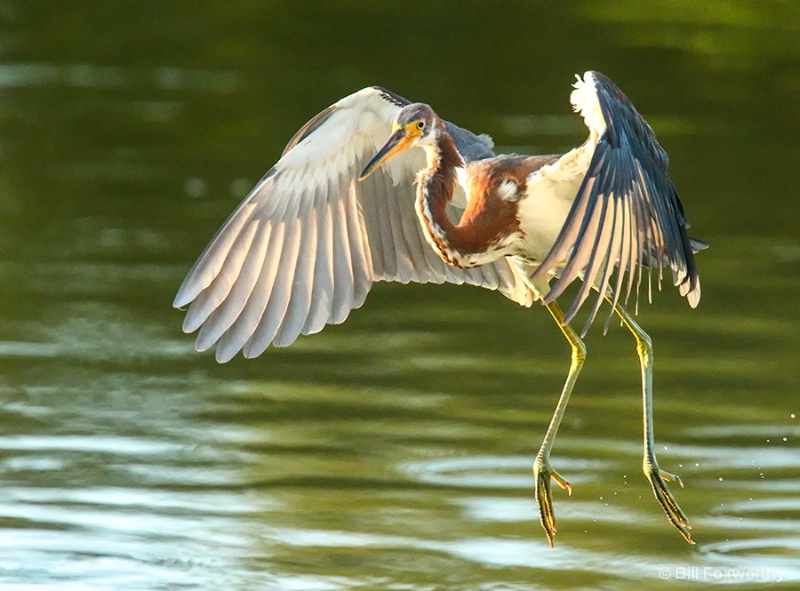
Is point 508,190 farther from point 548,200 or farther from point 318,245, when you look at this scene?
point 318,245

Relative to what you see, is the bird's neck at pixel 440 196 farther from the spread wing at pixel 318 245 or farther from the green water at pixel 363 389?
the green water at pixel 363 389

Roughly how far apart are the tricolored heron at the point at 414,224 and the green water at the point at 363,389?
1.06 m

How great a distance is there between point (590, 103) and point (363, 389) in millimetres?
4153

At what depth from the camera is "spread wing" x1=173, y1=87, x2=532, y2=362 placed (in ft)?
26.0

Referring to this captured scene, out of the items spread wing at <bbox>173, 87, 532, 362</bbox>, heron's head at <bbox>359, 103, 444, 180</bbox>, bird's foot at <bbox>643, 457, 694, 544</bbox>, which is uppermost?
heron's head at <bbox>359, 103, 444, 180</bbox>

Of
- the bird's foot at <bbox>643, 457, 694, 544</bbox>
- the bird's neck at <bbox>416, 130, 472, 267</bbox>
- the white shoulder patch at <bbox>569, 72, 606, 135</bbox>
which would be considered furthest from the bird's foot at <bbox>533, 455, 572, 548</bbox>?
the white shoulder patch at <bbox>569, 72, 606, 135</bbox>

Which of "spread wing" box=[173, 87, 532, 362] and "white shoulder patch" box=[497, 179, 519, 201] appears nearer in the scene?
"white shoulder patch" box=[497, 179, 519, 201]

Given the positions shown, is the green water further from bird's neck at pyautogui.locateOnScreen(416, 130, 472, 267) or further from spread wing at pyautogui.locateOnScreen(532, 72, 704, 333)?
spread wing at pyautogui.locateOnScreen(532, 72, 704, 333)

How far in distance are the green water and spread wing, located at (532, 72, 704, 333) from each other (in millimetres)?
2033

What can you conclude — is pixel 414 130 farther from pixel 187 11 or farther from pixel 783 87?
pixel 187 11

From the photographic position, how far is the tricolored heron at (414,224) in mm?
6863

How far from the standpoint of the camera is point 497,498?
904cm

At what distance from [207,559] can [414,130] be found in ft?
7.91

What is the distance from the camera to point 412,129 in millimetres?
7359
